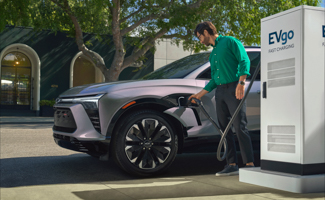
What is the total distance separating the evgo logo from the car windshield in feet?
6.27

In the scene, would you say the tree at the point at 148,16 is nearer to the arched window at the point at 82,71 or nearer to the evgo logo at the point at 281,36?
the arched window at the point at 82,71

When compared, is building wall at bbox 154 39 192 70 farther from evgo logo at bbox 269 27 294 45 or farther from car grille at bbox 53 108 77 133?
evgo logo at bbox 269 27 294 45

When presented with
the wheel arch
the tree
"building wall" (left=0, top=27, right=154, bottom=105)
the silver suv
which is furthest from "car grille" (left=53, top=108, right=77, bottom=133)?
"building wall" (left=0, top=27, right=154, bottom=105)

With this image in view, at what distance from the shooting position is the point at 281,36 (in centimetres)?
368

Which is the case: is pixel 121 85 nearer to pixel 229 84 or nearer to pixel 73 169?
pixel 229 84

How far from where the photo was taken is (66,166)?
610 cm

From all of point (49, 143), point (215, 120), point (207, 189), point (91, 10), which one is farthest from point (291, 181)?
point (91, 10)

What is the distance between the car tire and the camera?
4.97m

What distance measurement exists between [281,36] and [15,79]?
23.2m

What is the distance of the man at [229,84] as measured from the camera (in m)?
4.85

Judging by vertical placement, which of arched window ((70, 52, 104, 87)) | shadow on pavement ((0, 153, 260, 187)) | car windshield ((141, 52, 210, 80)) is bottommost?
shadow on pavement ((0, 153, 260, 187))

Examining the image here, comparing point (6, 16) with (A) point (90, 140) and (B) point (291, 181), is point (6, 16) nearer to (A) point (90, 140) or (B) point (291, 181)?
(A) point (90, 140)

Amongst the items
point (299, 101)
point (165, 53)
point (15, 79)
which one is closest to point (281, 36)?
point (299, 101)

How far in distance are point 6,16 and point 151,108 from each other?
40.4 feet
